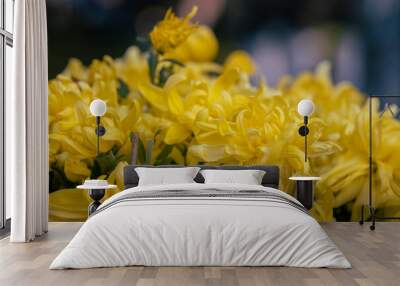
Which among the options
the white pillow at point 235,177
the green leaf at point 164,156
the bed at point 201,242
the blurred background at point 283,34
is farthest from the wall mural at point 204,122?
the bed at point 201,242

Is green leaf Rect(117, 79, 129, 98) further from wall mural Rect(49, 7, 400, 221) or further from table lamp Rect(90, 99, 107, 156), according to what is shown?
table lamp Rect(90, 99, 107, 156)

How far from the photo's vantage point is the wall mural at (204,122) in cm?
716

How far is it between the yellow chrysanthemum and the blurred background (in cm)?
8

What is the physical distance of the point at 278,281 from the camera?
4.37 m

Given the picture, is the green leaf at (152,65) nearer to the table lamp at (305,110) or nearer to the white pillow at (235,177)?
the white pillow at (235,177)

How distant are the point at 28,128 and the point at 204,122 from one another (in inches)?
73.5

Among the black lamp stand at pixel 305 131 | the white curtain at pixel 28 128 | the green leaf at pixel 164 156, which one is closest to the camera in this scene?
the white curtain at pixel 28 128

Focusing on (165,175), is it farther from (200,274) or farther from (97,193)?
(200,274)

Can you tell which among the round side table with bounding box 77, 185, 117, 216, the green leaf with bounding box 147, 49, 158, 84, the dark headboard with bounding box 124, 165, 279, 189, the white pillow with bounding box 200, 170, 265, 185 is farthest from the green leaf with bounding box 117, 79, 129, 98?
the white pillow with bounding box 200, 170, 265, 185

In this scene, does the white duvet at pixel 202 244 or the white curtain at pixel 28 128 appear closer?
the white duvet at pixel 202 244

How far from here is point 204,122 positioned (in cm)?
714

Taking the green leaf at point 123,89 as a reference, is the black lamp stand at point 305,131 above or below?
below

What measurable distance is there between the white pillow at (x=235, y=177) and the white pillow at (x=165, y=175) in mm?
209

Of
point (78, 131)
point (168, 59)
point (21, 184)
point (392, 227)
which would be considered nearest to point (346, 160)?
point (392, 227)
